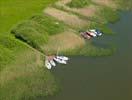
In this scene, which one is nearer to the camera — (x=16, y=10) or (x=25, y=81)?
(x=25, y=81)

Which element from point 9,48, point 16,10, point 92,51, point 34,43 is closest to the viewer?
point 9,48

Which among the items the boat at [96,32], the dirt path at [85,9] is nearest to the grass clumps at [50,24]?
the boat at [96,32]

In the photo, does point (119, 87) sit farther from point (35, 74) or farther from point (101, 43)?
point (101, 43)

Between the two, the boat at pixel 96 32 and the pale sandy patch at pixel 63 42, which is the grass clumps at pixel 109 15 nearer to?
the boat at pixel 96 32

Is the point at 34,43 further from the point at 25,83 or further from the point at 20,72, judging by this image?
the point at 25,83

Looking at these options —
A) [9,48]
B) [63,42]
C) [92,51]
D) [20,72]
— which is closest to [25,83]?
[20,72]

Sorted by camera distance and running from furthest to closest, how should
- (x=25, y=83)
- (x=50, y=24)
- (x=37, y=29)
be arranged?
1. (x=50, y=24)
2. (x=37, y=29)
3. (x=25, y=83)
